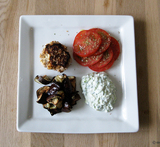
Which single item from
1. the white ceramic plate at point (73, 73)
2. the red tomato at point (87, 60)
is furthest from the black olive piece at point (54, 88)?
the red tomato at point (87, 60)

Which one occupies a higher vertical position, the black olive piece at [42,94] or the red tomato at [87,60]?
the red tomato at [87,60]

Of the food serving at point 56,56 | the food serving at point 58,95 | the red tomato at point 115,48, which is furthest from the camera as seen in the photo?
the red tomato at point 115,48

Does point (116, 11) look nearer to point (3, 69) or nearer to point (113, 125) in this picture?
point (113, 125)

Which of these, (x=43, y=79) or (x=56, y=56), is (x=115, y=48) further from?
(x=43, y=79)

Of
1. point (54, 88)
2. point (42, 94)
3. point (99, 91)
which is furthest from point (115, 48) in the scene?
point (42, 94)

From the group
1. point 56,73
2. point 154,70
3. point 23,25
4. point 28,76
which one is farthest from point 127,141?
point 23,25

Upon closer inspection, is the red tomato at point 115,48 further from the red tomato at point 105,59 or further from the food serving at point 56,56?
the food serving at point 56,56
